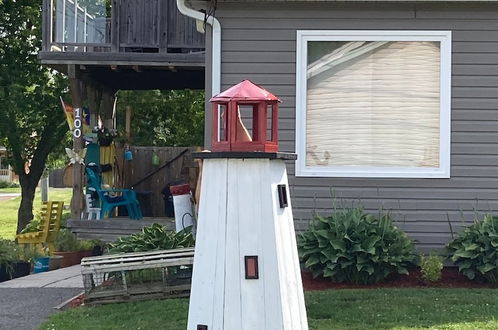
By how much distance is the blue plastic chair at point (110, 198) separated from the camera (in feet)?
42.4

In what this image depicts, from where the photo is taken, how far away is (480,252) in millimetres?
7902

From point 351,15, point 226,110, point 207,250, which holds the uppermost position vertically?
point 351,15

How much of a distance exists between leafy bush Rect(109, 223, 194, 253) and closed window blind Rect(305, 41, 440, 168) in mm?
1783

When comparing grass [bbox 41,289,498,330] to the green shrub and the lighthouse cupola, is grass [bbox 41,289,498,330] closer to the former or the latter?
the green shrub

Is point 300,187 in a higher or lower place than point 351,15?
lower

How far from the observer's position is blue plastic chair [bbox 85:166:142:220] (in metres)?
12.9

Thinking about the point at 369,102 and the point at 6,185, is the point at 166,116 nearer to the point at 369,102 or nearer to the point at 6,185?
the point at 369,102

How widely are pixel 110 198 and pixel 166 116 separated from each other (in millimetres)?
8227

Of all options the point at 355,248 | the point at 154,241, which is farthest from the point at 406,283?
the point at 154,241

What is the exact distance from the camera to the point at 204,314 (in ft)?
14.7

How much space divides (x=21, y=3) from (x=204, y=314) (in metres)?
15.0

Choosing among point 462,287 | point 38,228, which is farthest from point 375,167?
point 38,228

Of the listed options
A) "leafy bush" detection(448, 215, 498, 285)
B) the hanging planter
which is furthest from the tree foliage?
"leafy bush" detection(448, 215, 498, 285)

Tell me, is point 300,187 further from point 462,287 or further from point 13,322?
point 13,322
